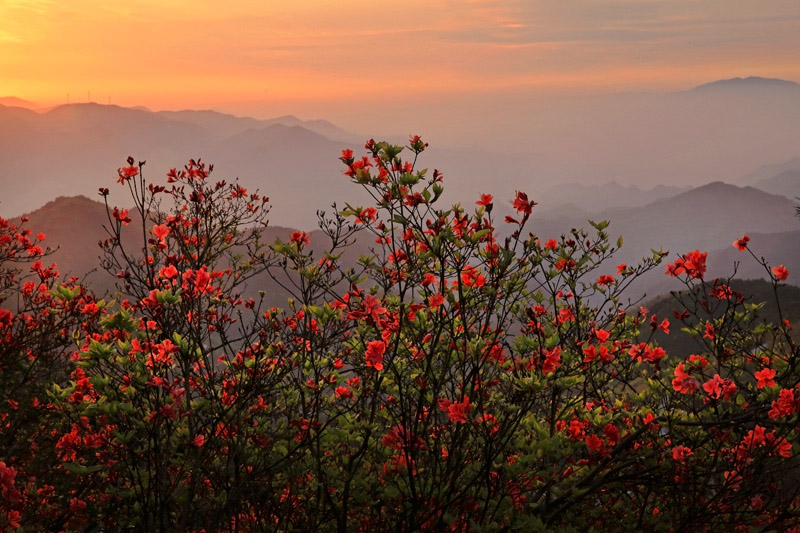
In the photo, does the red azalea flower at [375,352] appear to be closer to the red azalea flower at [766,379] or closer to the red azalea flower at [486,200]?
the red azalea flower at [486,200]

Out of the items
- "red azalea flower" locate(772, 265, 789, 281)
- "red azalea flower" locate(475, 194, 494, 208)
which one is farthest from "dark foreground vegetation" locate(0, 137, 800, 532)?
"red azalea flower" locate(772, 265, 789, 281)

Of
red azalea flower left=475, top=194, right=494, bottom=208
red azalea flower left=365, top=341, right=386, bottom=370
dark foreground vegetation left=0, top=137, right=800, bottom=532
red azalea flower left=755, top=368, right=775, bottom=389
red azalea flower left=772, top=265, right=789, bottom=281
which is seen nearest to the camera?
red azalea flower left=365, top=341, right=386, bottom=370

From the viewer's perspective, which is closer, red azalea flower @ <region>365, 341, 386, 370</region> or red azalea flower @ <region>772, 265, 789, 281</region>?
red azalea flower @ <region>365, 341, 386, 370</region>

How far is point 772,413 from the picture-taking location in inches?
168

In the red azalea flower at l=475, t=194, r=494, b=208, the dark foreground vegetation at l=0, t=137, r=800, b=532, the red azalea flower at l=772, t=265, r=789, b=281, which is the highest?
the red azalea flower at l=475, t=194, r=494, b=208

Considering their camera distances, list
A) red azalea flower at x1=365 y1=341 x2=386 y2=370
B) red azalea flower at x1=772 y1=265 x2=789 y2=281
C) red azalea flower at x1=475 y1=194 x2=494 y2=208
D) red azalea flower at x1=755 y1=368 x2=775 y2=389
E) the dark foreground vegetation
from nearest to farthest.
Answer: red azalea flower at x1=365 y1=341 x2=386 y2=370 → the dark foreground vegetation → red azalea flower at x1=755 y1=368 x2=775 y2=389 → red azalea flower at x1=475 y1=194 x2=494 y2=208 → red azalea flower at x1=772 y1=265 x2=789 y2=281

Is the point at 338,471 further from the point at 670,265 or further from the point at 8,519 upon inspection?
the point at 670,265

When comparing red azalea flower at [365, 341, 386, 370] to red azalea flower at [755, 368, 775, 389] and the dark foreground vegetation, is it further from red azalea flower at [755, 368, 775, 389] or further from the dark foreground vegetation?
red azalea flower at [755, 368, 775, 389]

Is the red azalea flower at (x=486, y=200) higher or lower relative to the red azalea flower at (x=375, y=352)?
higher

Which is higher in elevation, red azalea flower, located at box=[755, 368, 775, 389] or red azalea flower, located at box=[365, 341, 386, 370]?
red azalea flower, located at box=[365, 341, 386, 370]

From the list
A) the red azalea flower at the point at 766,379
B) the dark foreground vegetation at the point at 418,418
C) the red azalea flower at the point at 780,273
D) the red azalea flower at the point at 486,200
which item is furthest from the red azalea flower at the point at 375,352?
the red azalea flower at the point at 780,273

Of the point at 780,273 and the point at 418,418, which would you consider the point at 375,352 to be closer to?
the point at 418,418

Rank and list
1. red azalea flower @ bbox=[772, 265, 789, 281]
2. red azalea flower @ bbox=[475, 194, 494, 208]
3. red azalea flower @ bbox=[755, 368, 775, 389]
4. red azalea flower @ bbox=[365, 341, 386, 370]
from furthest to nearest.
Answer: red azalea flower @ bbox=[772, 265, 789, 281] → red azalea flower @ bbox=[475, 194, 494, 208] → red azalea flower @ bbox=[755, 368, 775, 389] → red azalea flower @ bbox=[365, 341, 386, 370]

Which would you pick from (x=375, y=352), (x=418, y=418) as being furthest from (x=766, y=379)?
(x=375, y=352)
